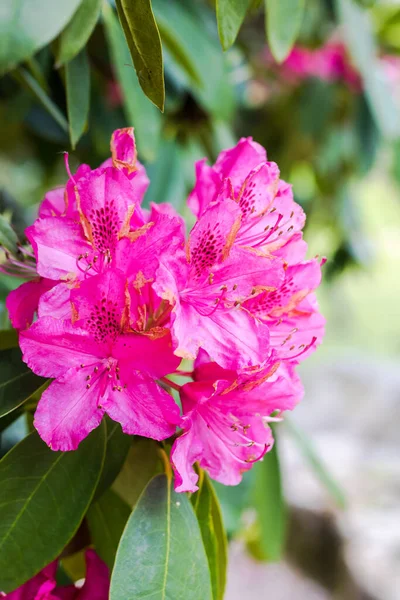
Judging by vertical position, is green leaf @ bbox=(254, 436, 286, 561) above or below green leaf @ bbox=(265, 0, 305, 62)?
below

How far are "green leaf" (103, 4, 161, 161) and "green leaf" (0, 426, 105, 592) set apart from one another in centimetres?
41

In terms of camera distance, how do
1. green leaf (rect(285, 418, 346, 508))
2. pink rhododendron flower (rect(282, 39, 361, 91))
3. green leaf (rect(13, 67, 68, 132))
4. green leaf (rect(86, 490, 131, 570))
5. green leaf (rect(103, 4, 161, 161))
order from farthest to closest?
pink rhododendron flower (rect(282, 39, 361, 91))
green leaf (rect(285, 418, 346, 508))
green leaf (rect(103, 4, 161, 161))
green leaf (rect(13, 67, 68, 132))
green leaf (rect(86, 490, 131, 570))

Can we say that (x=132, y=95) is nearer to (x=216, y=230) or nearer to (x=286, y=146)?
(x=216, y=230)

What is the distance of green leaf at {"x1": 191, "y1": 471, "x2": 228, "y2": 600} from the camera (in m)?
0.54

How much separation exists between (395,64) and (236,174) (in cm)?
133

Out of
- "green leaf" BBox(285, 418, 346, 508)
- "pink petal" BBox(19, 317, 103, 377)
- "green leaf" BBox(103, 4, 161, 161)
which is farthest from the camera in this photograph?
"green leaf" BBox(285, 418, 346, 508)

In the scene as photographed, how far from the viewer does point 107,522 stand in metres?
0.55

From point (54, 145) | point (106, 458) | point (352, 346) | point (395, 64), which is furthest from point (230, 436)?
point (352, 346)

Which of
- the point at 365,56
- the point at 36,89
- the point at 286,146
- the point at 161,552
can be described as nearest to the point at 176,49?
the point at 36,89

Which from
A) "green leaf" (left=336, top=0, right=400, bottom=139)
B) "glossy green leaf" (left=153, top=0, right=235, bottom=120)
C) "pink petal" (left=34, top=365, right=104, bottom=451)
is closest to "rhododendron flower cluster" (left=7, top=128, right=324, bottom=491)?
"pink petal" (left=34, top=365, right=104, bottom=451)

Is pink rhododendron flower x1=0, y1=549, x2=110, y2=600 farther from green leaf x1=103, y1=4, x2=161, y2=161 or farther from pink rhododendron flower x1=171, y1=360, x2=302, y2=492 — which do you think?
green leaf x1=103, y1=4, x2=161, y2=161

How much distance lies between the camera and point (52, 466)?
492 millimetres

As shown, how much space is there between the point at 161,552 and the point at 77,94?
0.36 meters

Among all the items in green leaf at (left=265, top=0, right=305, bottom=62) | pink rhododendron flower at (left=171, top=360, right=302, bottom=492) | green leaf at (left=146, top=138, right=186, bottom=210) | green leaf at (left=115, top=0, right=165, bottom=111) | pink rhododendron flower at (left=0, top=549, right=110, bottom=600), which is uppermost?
green leaf at (left=265, top=0, right=305, bottom=62)
